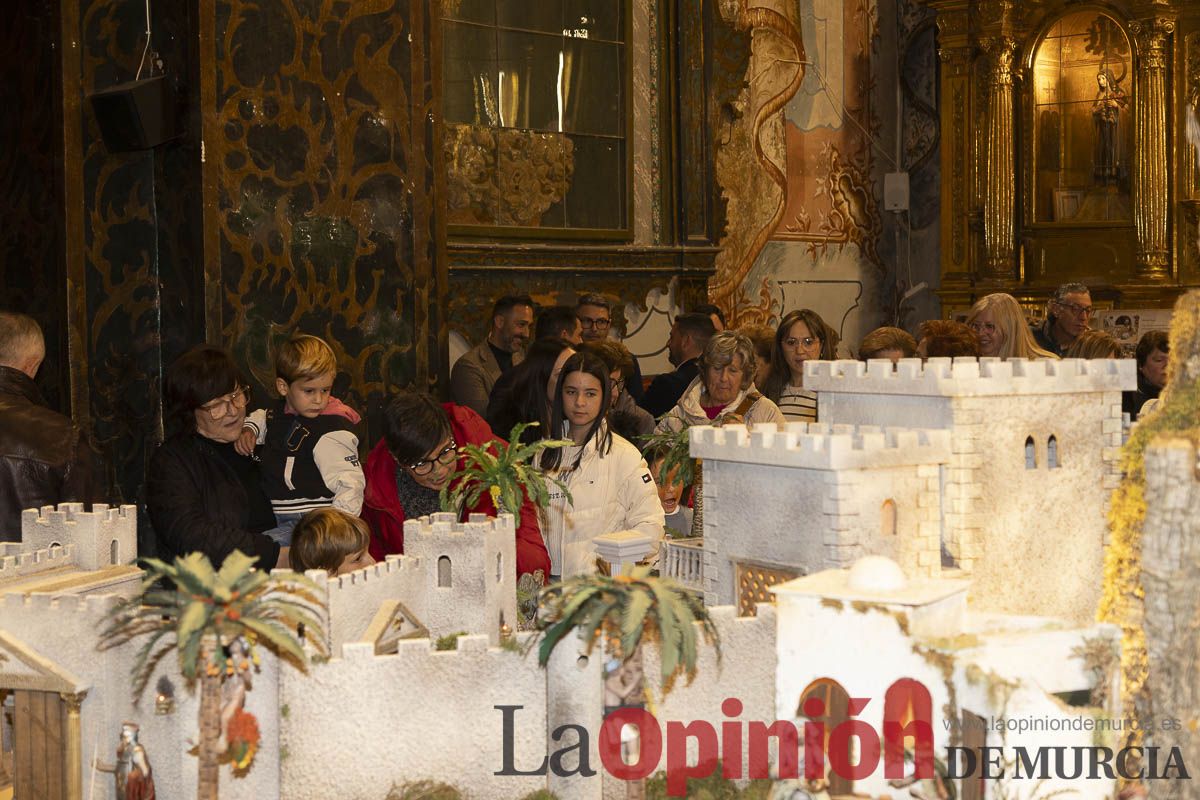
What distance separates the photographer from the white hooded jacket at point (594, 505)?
5.76m

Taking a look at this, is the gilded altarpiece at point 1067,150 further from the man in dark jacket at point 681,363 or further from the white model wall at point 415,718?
the white model wall at point 415,718

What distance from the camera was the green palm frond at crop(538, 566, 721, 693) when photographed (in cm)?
320

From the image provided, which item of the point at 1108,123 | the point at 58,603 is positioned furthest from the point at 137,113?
the point at 1108,123

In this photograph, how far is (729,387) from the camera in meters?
6.95

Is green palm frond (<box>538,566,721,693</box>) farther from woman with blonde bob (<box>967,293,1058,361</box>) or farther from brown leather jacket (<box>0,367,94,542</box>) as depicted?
woman with blonde bob (<box>967,293,1058,361</box>)

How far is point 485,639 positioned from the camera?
3.62 meters

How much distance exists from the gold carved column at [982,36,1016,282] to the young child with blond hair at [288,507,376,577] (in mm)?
10352

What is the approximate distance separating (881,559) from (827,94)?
11226 mm

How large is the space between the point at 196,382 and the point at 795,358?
3.58 m

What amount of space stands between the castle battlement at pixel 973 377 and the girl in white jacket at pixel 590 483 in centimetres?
113

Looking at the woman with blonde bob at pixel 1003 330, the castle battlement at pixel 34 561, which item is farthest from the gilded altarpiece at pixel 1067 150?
the castle battlement at pixel 34 561

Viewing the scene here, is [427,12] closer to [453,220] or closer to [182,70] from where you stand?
[182,70]

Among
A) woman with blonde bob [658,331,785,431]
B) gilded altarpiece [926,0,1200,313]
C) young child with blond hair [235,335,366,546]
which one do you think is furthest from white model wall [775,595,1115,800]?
gilded altarpiece [926,0,1200,313]

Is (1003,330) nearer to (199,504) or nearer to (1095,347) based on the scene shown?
(1095,347)
